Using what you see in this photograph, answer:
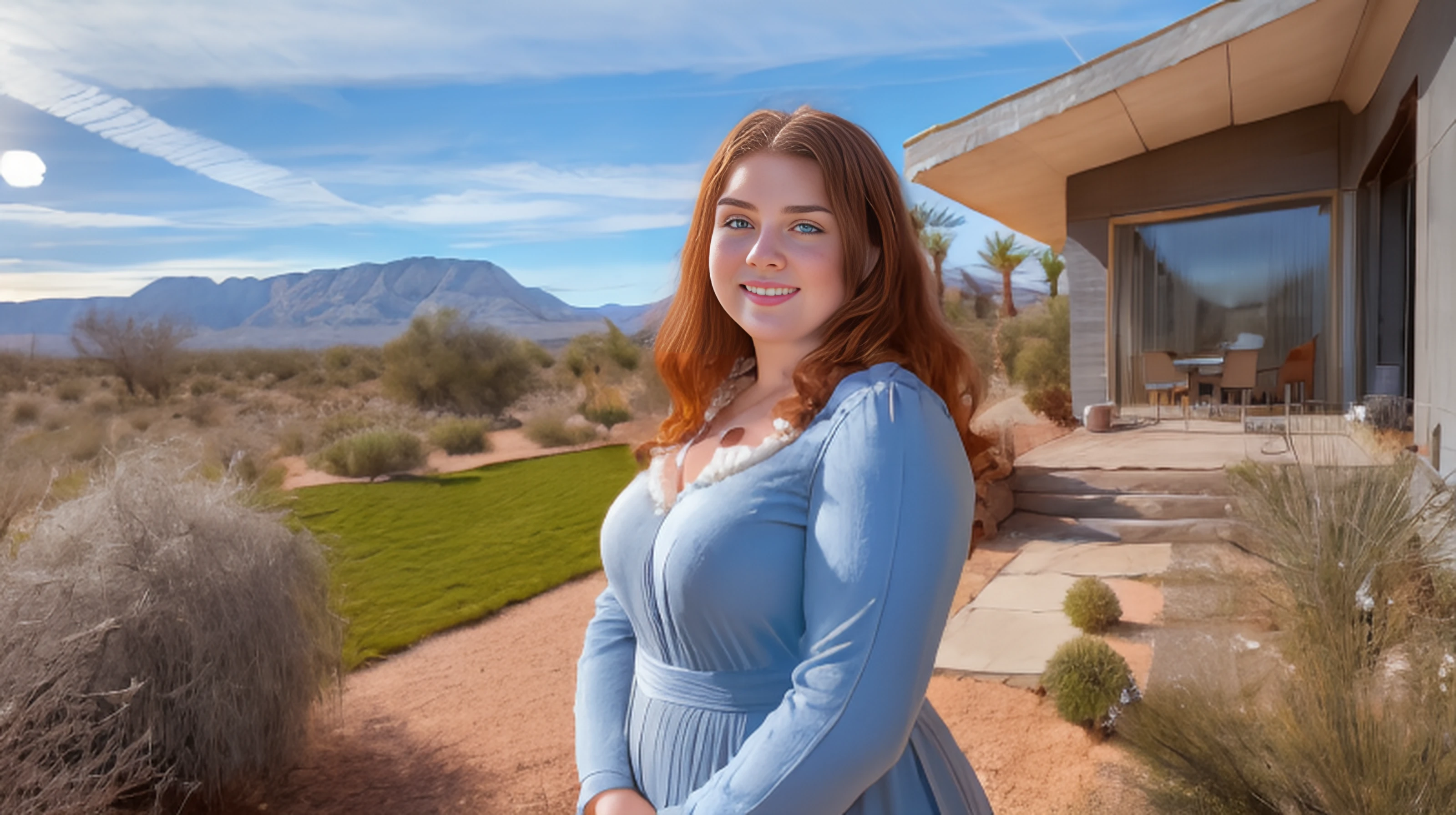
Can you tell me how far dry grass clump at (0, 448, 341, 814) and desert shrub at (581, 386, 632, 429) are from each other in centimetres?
1157

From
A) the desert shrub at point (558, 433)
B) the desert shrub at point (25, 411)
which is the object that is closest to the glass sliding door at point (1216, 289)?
the desert shrub at point (558, 433)

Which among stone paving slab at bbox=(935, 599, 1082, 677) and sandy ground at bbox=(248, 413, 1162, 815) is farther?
stone paving slab at bbox=(935, 599, 1082, 677)

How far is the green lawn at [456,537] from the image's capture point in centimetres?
754

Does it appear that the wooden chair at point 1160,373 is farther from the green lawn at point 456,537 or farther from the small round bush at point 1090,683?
the small round bush at point 1090,683

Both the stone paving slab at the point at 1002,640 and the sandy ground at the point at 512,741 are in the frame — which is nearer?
the sandy ground at the point at 512,741

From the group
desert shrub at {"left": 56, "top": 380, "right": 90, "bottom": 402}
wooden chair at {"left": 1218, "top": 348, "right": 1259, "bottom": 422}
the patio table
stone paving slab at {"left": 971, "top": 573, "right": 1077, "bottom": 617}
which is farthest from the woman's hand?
desert shrub at {"left": 56, "top": 380, "right": 90, "bottom": 402}

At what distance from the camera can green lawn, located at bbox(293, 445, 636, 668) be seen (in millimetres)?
7539

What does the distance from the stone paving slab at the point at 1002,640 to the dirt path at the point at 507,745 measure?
0.13m

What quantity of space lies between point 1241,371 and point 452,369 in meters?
15.0

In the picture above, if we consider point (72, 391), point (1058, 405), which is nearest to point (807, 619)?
point (1058, 405)

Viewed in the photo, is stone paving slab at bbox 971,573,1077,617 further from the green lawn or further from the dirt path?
the green lawn

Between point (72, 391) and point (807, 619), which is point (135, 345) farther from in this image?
point (807, 619)

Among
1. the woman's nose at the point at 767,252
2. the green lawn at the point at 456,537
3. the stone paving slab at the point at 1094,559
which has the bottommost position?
the green lawn at the point at 456,537

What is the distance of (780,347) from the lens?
1.15m
